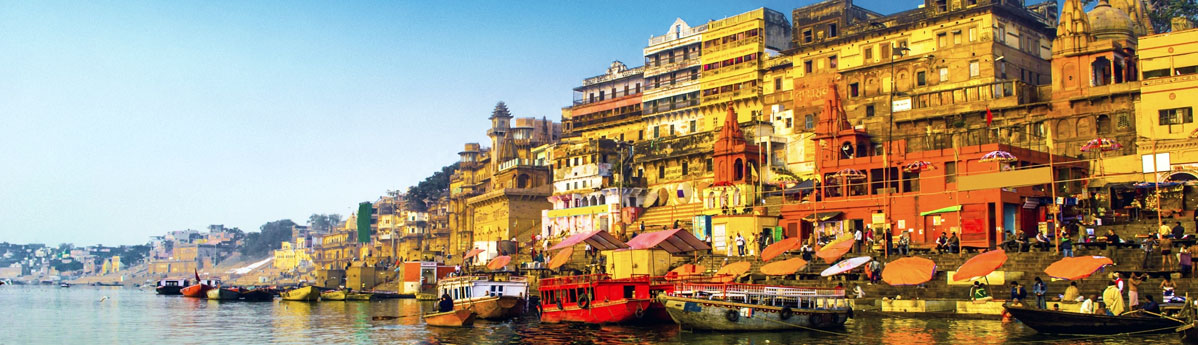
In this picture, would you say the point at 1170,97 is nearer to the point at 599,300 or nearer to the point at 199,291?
the point at 599,300

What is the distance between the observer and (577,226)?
68.2 meters

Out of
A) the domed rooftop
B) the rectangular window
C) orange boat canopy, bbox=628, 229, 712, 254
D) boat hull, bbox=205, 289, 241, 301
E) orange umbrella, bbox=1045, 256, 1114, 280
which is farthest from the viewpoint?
boat hull, bbox=205, 289, 241, 301

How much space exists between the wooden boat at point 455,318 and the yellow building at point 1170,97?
1096 inches

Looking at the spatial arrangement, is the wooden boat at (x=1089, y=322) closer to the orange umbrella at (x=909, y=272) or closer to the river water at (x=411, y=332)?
the river water at (x=411, y=332)

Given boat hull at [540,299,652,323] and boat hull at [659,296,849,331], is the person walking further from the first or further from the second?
boat hull at [540,299,652,323]

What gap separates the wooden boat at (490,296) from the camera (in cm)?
Answer: 3825

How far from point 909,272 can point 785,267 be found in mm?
6454

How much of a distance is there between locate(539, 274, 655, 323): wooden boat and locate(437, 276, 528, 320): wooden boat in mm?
2637

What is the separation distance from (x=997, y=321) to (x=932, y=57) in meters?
25.9

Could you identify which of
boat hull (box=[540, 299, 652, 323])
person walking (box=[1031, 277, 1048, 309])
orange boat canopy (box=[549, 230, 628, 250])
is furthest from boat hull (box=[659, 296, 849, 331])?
orange boat canopy (box=[549, 230, 628, 250])

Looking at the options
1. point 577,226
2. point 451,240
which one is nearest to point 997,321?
point 577,226

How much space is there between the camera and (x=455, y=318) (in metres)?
35.8

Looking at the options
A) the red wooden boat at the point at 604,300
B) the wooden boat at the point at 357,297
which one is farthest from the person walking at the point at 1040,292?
the wooden boat at the point at 357,297

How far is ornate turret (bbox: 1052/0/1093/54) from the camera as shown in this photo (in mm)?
47375
